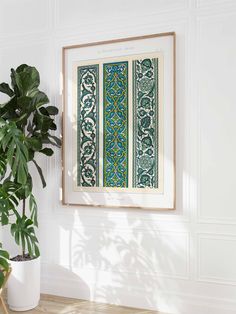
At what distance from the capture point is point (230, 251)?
283cm

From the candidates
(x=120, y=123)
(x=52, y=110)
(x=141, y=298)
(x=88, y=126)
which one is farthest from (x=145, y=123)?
(x=141, y=298)

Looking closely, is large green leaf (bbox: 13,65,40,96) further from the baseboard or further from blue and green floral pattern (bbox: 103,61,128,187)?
the baseboard

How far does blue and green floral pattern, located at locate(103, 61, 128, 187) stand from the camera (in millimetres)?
3141

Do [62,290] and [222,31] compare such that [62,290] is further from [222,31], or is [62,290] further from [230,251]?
[222,31]

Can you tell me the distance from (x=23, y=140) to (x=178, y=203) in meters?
1.31

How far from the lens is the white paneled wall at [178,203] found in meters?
2.85

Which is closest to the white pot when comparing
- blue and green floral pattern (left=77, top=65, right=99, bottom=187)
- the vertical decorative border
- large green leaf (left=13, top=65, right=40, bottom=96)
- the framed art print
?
the framed art print

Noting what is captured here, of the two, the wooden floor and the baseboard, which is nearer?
the baseboard

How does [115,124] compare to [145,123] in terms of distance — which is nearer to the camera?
[145,123]

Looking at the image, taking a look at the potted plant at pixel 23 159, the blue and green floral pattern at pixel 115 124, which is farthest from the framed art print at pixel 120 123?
the potted plant at pixel 23 159

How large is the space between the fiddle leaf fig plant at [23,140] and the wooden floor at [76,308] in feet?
1.40

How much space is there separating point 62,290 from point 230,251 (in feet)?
4.96

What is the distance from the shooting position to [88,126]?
129 inches

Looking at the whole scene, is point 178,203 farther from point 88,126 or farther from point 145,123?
point 88,126
